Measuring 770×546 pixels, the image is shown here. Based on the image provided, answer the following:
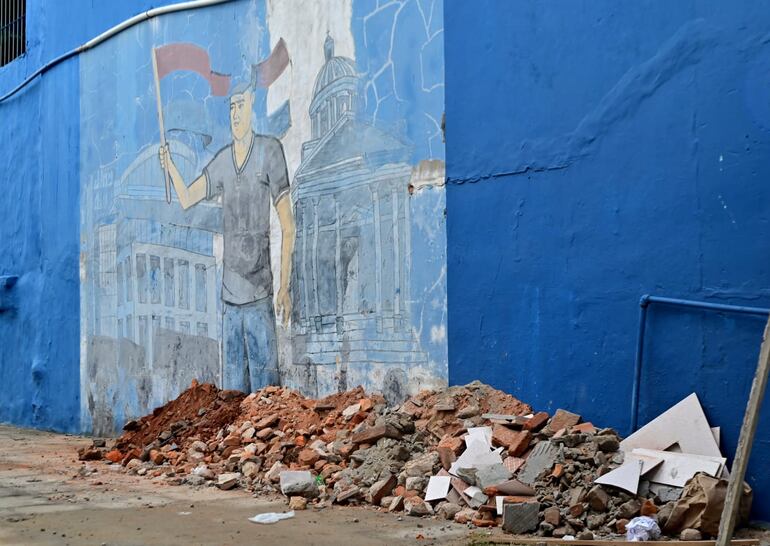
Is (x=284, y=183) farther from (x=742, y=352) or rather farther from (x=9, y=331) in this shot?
(x=9, y=331)

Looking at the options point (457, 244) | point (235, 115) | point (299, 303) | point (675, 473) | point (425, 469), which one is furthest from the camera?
point (235, 115)

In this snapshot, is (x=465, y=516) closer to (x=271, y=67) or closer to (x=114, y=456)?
(x=114, y=456)

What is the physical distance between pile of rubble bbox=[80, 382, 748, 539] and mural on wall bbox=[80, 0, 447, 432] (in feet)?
1.61

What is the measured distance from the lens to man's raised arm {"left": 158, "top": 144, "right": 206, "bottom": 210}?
39.9 ft

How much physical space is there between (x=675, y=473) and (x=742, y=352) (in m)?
0.95

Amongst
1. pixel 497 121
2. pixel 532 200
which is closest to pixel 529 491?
pixel 532 200

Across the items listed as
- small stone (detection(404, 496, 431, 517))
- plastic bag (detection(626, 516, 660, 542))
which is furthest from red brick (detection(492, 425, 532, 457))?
plastic bag (detection(626, 516, 660, 542))

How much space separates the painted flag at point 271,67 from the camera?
1095 cm

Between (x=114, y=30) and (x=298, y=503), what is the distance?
8707 mm

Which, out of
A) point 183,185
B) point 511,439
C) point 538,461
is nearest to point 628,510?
point 538,461

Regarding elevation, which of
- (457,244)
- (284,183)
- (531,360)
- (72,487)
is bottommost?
(72,487)

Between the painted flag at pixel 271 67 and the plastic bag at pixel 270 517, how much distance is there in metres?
5.46

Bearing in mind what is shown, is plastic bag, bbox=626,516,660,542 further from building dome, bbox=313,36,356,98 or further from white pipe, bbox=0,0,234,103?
white pipe, bbox=0,0,234,103

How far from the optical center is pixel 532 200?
26.8ft
